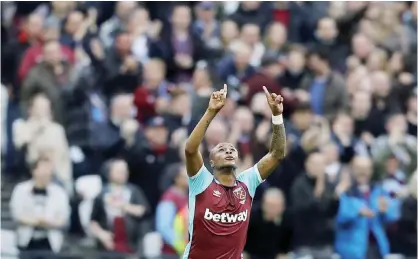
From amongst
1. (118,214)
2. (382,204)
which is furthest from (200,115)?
(382,204)

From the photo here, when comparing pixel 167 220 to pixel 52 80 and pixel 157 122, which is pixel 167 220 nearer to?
pixel 157 122

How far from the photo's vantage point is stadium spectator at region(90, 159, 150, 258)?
45.0 ft

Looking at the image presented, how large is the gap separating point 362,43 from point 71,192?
5062 mm

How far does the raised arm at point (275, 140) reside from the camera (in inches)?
333

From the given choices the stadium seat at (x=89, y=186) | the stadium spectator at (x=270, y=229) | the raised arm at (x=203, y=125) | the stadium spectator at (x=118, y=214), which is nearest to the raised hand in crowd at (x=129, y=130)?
the stadium spectator at (x=118, y=214)

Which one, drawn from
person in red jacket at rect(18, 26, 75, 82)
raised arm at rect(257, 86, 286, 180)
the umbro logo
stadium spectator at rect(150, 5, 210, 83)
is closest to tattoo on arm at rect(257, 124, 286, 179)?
raised arm at rect(257, 86, 286, 180)

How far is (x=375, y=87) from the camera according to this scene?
1538 cm

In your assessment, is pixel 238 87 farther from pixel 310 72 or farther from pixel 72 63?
pixel 72 63

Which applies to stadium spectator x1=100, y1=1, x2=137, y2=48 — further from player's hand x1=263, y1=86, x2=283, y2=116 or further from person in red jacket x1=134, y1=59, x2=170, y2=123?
player's hand x1=263, y1=86, x2=283, y2=116

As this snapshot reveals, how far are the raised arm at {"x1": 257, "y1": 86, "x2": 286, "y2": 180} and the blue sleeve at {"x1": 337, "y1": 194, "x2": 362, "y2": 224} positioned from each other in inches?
206

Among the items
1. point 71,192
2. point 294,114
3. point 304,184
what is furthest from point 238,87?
point 71,192

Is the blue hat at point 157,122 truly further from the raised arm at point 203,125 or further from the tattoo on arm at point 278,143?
the raised arm at point 203,125

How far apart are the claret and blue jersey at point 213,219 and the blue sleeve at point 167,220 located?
500 cm

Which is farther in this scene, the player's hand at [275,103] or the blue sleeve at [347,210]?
the blue sleeve at [347,210]
